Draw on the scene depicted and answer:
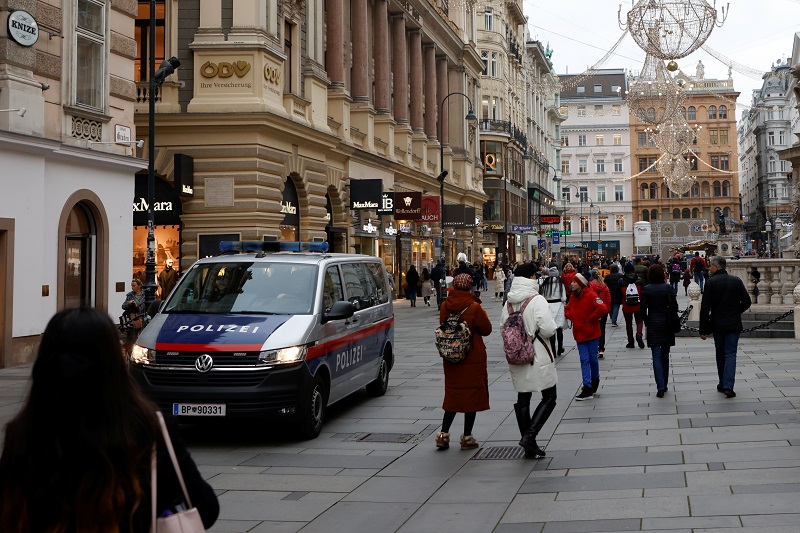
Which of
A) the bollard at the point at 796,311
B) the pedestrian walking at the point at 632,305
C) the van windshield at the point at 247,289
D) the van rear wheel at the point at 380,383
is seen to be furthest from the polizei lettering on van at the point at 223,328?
the bollard at the point at 796,311

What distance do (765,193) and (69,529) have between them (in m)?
135

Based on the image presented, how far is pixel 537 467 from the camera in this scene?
28.5 feet

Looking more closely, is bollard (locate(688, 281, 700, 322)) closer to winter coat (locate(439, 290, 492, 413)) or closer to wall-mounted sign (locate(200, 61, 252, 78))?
wall-mounted sign (locate(200, 61, 252, 78))

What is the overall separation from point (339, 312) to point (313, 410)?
1.22 m

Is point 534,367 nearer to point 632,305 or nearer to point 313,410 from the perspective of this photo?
point 313,410

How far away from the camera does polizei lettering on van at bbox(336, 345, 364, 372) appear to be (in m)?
11.4

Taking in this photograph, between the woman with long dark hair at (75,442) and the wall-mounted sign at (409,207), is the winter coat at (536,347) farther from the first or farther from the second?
the wall-mounted sign at (409,207)

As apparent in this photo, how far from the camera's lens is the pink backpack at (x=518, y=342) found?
913 centimetres

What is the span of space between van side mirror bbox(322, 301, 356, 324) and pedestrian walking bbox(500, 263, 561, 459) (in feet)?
7.70

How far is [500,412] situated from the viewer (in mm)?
12125

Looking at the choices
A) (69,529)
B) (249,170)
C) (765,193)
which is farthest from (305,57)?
(765,193)

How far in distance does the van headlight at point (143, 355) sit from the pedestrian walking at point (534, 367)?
376 cm

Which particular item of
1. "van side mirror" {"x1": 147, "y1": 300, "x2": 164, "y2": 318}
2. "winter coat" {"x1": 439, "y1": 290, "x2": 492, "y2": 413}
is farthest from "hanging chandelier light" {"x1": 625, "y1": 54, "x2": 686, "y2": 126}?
"winter coat" {"x1": 439, "y1": 290, "x2": 492, "y2": 413}

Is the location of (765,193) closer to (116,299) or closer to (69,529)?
(116,299)
